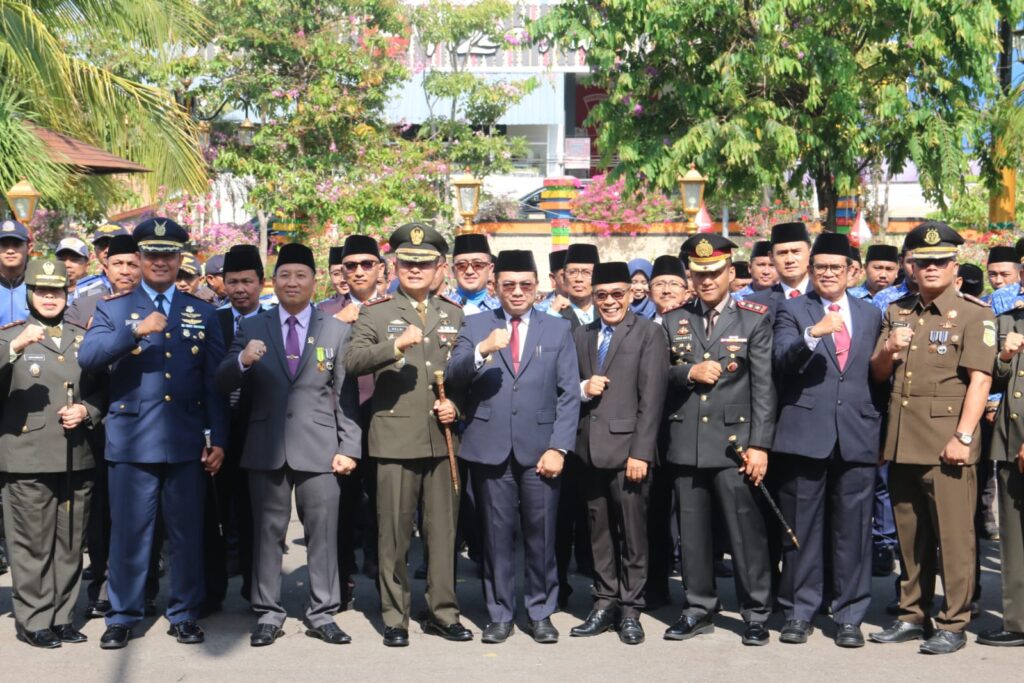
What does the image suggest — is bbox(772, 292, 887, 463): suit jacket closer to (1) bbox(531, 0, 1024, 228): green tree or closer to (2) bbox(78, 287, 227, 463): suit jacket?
(2) bbox(78, 287, 227, 463): suit jacket

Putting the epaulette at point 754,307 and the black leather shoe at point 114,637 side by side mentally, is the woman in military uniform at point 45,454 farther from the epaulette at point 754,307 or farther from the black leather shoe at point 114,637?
the epaulette at point 754,307

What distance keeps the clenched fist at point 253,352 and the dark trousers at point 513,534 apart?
139 cm

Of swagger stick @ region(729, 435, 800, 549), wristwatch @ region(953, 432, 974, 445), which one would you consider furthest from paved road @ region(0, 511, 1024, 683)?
wristwatch @ region(953, 432, 974, 445)

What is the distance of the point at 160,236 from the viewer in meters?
7.19

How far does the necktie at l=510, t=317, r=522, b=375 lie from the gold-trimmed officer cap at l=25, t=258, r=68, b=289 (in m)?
2.60

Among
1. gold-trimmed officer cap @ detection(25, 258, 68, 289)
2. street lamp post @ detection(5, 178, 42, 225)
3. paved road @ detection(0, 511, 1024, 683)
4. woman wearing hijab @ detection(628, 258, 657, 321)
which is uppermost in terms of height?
street lamp post @ detection(5, 178, 42, 225)

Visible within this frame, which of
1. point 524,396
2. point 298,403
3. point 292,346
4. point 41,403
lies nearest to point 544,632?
point 524,396

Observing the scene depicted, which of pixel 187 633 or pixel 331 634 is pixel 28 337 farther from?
pixel 331 634

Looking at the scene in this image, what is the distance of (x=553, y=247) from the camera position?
32.6m

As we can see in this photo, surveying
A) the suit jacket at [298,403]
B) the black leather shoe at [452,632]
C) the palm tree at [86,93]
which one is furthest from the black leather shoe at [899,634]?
the palm tree at [86,93]

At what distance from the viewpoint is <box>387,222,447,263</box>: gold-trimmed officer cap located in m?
7.08

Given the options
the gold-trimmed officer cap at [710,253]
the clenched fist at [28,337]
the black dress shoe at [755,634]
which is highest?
the gold-trimmed officer cap at [710,253]

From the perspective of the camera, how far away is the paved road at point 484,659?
6.41m

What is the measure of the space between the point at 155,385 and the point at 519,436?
2071 millimetres
